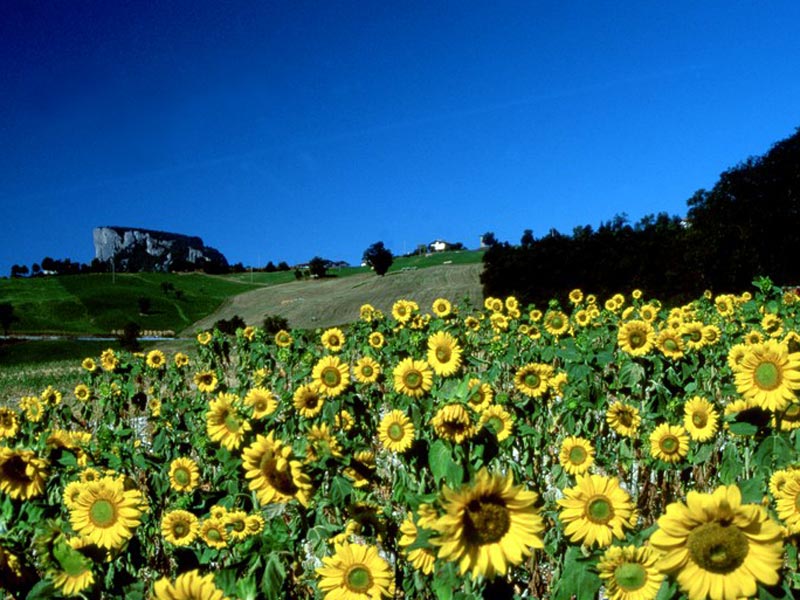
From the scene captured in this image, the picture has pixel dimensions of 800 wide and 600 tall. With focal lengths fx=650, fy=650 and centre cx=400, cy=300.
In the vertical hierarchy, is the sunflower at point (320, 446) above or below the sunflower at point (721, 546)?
above

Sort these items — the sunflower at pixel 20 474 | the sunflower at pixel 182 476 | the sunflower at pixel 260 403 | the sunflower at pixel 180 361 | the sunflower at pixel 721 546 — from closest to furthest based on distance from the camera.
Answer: the sunflower at pixel 721 546, the sunflower at pixel 20 474, the sunflower at pixel 260 403, the sunflower at pixel 182 476, the sunflower at pixel 180 361

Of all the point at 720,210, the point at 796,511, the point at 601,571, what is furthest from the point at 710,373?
the point at 720,210

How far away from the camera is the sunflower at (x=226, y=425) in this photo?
3.64 m

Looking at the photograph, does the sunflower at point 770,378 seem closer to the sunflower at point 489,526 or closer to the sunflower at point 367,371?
the sunflower at point 489,526

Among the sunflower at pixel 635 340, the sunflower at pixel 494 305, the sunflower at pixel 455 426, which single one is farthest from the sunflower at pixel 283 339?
the sunflower at pixel 455 426

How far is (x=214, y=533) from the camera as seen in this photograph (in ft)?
12.4

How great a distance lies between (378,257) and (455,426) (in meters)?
95.1

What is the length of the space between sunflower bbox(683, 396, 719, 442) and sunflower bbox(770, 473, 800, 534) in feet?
8.49

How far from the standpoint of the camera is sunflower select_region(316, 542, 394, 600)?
258 centimetres

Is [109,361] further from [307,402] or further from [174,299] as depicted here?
[174,299]

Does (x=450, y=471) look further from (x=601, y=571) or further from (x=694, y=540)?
(x=694, y=540)

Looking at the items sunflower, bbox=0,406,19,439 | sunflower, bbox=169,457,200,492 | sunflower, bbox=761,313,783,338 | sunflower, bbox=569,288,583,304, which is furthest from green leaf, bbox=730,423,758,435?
sunflower, bbox=569,288,583,304

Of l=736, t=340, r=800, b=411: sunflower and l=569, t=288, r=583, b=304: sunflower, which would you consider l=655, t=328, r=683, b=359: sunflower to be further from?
l=569, t=288, r=583, b=304: sunflower

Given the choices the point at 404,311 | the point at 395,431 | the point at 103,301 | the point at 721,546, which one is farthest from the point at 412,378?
the point at 103,301
